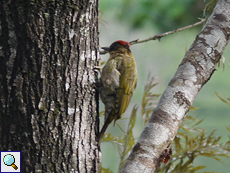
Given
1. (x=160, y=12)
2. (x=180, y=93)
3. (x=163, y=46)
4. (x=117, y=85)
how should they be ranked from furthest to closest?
(x=160, y=12)
(x=163, y=46)
(x=117, y=85)
(x=180, y=93)

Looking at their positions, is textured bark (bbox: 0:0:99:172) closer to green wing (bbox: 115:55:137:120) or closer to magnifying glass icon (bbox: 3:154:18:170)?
magnifying glass icon (bbox: 3:154:18:170)

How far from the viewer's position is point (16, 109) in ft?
4.02

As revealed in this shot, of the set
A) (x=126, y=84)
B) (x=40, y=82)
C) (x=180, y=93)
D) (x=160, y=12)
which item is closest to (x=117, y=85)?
(x=126, y=84)

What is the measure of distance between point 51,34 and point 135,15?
516cm

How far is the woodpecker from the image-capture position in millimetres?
1755

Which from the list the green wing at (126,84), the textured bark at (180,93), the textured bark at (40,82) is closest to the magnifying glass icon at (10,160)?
the textured bark at (40,82)

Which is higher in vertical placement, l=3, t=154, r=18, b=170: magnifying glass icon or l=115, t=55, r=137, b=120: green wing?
l=115, t=55, r=137, b=120: green wing

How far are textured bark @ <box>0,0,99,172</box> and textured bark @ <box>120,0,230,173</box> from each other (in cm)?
32

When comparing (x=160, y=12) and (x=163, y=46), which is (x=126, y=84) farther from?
(x=160, y=12)

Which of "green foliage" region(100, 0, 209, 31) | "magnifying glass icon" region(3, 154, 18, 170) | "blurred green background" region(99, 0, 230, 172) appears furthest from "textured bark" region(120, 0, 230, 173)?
"green foliage" region(100, 0, 209, 31)

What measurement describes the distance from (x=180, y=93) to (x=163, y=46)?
4320mm

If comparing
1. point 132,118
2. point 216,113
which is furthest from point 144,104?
point 216,113

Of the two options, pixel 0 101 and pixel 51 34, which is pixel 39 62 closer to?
pixel 51 34

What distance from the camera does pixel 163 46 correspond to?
5.68 meters
